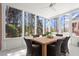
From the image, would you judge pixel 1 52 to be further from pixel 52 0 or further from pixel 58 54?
pixel 52 0

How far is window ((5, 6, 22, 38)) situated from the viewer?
2.92 m

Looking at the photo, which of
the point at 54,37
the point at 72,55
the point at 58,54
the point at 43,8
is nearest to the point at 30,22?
the point at 43,8

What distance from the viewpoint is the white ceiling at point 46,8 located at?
288 cm

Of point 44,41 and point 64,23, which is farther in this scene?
point 64,23

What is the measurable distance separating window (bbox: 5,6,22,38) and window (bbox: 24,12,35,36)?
122mm

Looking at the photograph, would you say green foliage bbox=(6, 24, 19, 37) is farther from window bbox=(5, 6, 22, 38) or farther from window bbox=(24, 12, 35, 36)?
window bbox=(24, 12, 35, 36)

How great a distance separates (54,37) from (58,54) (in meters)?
0.36

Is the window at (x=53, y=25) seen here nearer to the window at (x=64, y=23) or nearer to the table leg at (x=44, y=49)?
the window at (x=64, y=23)

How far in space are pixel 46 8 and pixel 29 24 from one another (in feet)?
1.57

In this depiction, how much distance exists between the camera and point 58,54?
291cm

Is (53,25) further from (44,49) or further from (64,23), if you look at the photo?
(44,49)

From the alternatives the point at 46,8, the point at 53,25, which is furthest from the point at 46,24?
the point at 46,8

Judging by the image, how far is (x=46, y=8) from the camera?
2.89 meters

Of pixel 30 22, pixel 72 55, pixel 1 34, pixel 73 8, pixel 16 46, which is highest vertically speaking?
pixel 73 8
